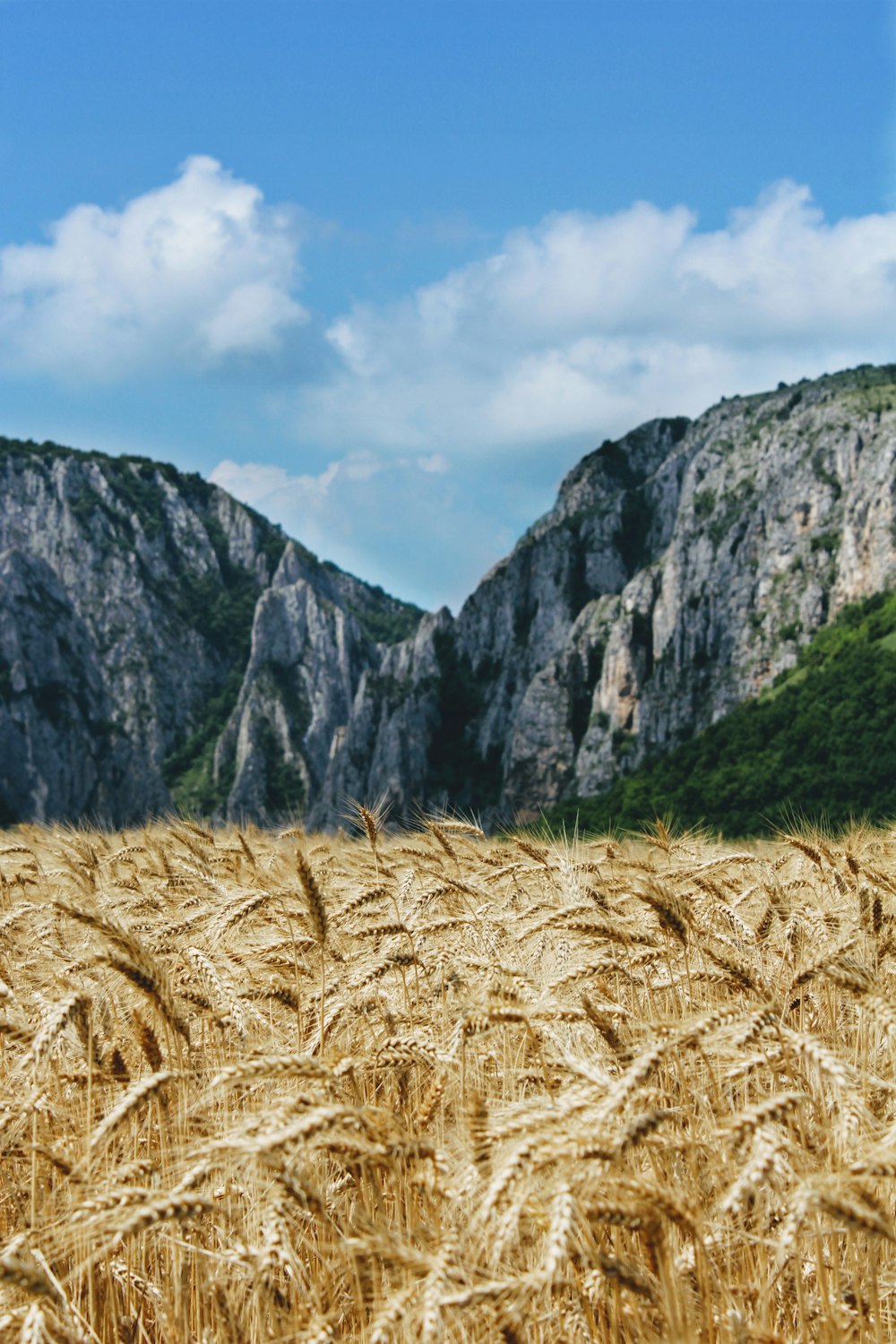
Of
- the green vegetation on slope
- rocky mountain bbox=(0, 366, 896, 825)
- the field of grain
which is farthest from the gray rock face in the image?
the field of grain

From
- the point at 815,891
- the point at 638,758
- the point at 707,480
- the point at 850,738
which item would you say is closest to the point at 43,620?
the point at 638,758

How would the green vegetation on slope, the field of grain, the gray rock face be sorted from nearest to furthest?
the field of grain, the green vegetation on slope, the gray rock face

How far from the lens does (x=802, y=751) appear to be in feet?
343

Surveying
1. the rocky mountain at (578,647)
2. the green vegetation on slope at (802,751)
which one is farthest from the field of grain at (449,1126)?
the rocky mountain at (578,647)

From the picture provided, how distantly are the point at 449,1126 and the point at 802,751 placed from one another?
107743 mm

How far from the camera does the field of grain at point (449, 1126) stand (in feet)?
8.41

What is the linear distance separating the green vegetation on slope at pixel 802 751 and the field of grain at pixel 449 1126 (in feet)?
262

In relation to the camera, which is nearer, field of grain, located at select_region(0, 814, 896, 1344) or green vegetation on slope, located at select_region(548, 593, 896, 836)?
field of grain, located at select_region(0, 814, 896, 1344)

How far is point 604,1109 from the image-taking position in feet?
8.57

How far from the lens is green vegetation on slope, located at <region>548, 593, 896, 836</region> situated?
299ft

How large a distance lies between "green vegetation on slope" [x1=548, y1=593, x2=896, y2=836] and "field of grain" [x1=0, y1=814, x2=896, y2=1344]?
7982 centimetres

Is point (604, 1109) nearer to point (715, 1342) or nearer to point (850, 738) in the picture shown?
point (715, 1342)

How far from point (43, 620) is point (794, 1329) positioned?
13483cm

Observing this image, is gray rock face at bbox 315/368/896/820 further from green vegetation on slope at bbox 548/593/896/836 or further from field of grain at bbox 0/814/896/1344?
field of grain at bbox 0/814/896/1344
